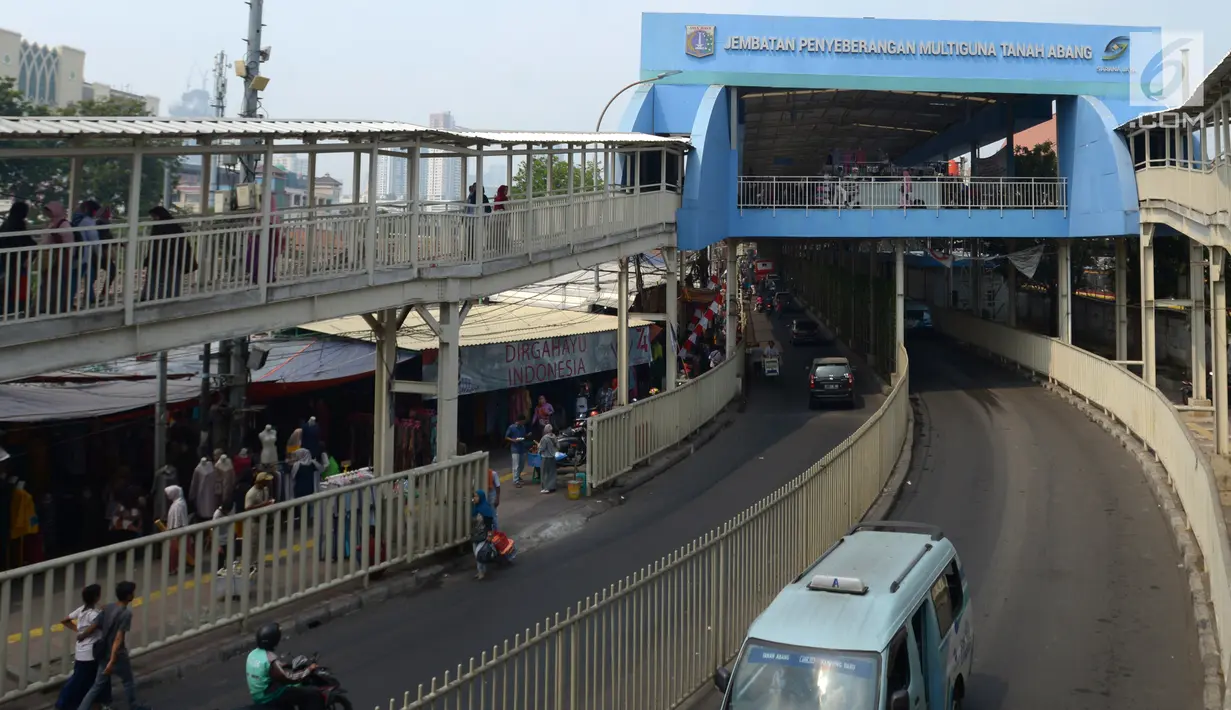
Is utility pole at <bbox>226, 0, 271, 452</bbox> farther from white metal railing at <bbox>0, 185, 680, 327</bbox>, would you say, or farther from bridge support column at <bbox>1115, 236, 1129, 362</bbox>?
bridge support column at <bbox>1115, 236, 1129, 362</bbox>

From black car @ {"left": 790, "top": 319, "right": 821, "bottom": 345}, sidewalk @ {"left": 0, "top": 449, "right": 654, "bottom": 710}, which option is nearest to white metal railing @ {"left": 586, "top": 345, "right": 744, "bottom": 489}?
sidewalk @ {"left": 0, "top": 449, "right": 654, "bottom": 710}

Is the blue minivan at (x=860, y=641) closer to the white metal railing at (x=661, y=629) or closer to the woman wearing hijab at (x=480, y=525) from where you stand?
the white metal railing at (x=661, y=629)

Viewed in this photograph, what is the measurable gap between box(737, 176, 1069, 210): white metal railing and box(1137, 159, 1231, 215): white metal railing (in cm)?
324

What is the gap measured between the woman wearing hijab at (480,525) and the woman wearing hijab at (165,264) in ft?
17.2

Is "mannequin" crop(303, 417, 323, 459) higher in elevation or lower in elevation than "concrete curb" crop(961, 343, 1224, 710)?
higher

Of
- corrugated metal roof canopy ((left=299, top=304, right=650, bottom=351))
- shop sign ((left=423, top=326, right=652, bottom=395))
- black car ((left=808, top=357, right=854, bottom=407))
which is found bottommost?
black car ((left=808, top=357, right=854, bottom=407))

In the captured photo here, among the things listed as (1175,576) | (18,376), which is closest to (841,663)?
(18,376)

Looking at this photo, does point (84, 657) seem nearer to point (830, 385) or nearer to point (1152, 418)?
point (1152, 418)

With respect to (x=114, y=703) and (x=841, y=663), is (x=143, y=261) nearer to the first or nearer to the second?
(x=114, y=703)

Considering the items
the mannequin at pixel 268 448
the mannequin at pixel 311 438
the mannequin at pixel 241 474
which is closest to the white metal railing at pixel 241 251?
the mannequin at pixel 268 448

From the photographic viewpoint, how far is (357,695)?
33.1ft

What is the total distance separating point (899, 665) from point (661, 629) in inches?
72.4

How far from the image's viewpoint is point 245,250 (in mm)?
11883

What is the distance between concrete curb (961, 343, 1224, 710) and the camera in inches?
408
